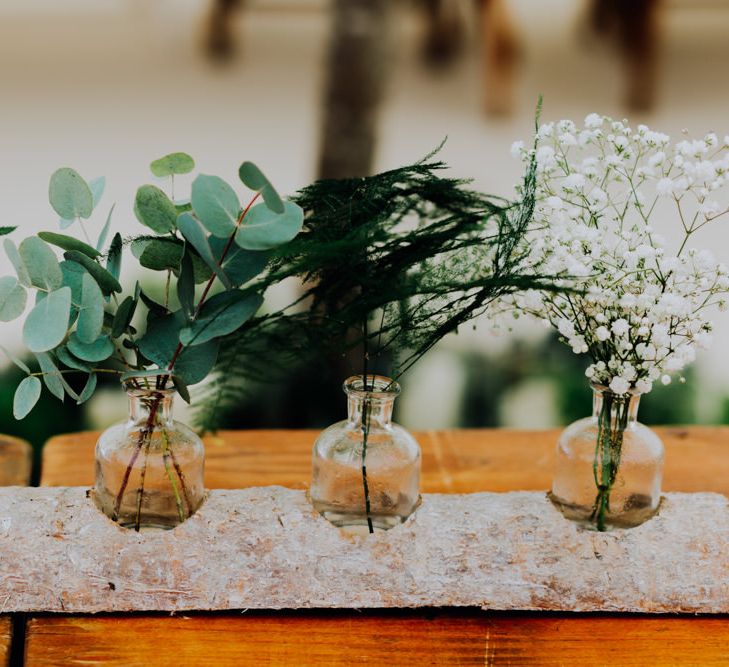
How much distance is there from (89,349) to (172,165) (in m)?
0.23

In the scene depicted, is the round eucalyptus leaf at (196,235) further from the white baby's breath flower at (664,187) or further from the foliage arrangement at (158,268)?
the white baby's breath flower at (664,187)

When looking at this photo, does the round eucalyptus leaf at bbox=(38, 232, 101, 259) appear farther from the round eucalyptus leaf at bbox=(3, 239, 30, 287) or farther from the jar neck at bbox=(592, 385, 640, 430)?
the jar neck at bbox=(592, 385, 640, 430)

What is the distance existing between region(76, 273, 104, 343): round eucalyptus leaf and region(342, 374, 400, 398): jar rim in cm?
28

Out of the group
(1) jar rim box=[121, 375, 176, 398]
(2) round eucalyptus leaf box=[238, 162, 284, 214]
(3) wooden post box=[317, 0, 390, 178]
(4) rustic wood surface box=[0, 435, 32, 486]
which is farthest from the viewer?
(3) wooden post box=[317, 0, 390, 178]

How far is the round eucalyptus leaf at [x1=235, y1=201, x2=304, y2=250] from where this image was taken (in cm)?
95

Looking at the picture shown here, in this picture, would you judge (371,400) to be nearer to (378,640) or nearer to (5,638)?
(378,640)

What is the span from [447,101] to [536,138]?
152 inches

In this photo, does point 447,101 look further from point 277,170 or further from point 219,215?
point 219,215

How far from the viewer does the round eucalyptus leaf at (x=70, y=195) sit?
1021 mm

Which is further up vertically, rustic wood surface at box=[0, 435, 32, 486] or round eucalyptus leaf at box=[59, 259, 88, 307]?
round eucalyptus leaf at box=[59, 259, 88, 307]

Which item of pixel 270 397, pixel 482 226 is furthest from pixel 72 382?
pixel 482 226

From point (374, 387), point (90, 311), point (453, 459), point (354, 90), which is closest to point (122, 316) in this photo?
point (90, 311)

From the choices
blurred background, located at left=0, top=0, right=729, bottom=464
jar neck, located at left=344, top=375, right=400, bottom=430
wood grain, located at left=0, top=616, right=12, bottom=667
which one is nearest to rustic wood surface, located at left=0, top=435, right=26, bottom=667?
wood grain, located at left=0, top=616, right=12, bottom=667

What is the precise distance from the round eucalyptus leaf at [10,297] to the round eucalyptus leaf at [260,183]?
28 centimetres
